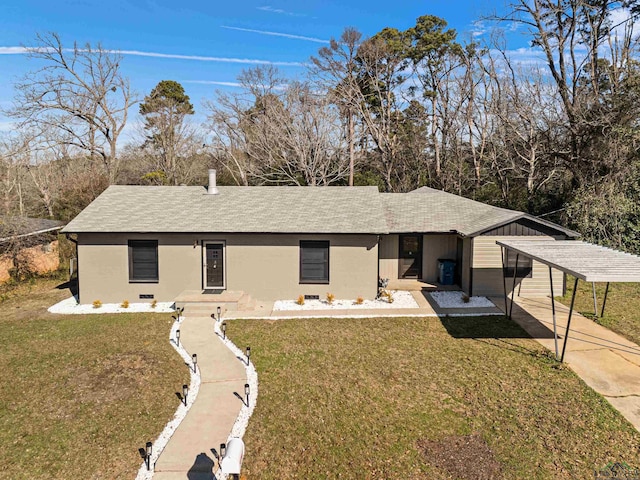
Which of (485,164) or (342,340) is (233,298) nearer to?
(342,340)

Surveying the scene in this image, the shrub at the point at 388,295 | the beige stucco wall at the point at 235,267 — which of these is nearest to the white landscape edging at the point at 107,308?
the beige stucco wall at the point at 235,267

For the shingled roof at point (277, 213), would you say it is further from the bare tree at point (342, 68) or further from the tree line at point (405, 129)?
the bare tree at point (342, 68)

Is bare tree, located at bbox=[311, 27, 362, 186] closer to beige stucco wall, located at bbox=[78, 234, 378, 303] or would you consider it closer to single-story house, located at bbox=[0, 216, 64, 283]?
beige stucco wall, located at bbox=[78, 234, 378, 303]

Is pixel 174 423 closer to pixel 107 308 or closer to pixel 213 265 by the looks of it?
pixel 213 265

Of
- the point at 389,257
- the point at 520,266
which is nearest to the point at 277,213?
the point at 389,257

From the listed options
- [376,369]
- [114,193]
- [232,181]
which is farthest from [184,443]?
[232,181]

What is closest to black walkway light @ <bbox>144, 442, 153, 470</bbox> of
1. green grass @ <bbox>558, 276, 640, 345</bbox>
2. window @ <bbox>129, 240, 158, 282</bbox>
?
window @ <bbox>129, 240, 158, 282</bbox>
